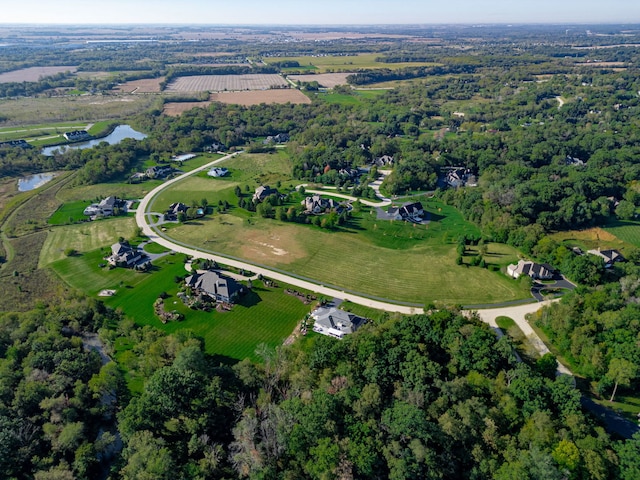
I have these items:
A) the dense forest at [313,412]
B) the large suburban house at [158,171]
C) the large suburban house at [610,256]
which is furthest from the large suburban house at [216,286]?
the large suburban house at [610,256]

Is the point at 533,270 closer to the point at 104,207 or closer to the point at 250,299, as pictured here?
the point at 250,299

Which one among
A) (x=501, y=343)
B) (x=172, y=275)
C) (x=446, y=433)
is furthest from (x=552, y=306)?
(x=172, y=275)

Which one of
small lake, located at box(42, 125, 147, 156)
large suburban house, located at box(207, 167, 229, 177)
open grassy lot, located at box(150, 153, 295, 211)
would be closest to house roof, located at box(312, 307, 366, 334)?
open grassy lot, located at box(150, 153, 295, 211)

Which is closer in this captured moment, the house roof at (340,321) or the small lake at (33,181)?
the house roof at (340,321)

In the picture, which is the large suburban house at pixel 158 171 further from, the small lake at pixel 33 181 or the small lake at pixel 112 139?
the small lake at pixel 112 139

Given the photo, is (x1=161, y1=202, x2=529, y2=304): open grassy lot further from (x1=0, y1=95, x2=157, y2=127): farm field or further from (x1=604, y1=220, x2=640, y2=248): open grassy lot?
(x1=0, y1=95, x2=157, y2=127): farm field

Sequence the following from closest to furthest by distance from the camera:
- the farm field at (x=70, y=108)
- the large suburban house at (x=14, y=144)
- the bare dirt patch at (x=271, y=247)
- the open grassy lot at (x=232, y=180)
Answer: the bare dirt patch at (x=271, y=247), the open grassy lot at (x=232, y=180), the large suburban house at (x=14, y=144), the farm field at (x=70, y=108)

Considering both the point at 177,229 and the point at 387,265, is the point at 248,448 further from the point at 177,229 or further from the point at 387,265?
the point at 177,229

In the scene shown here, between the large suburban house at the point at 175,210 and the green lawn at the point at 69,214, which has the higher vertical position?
the large suburban house at the point at 175,210
